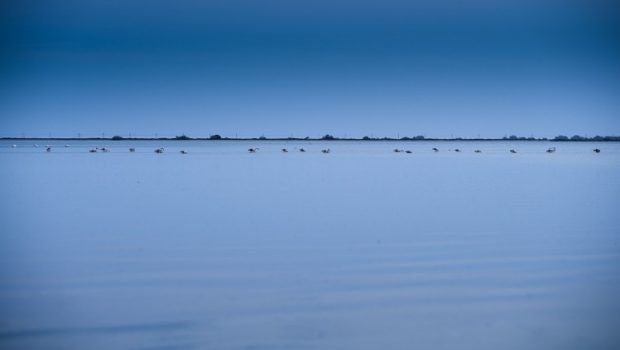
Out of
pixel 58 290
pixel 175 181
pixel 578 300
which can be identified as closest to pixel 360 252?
pixel 578 300

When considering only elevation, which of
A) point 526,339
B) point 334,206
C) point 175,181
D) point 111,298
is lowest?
point 526,339

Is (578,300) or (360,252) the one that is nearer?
(578,300)

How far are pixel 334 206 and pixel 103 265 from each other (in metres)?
10.1

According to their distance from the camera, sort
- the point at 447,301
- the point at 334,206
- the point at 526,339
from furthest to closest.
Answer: the point at 334,206 → the point at 447,301 → the point at 526,339

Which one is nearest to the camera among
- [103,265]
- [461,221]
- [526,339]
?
[526,339]

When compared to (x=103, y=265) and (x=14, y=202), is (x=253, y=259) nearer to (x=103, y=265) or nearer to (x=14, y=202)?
(x=103, y=265)

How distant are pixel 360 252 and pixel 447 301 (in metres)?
3.55

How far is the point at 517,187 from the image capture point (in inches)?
1083

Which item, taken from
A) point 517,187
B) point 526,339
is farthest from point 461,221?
point 517,187

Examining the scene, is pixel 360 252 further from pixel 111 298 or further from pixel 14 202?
pixel 14 202

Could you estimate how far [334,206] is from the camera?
1975 centimetres

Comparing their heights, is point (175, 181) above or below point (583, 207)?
above

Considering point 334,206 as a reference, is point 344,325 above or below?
below

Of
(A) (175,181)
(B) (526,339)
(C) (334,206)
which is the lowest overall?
(B) (526,339)
